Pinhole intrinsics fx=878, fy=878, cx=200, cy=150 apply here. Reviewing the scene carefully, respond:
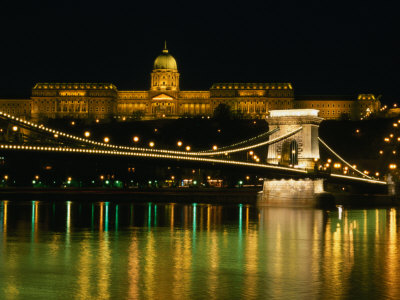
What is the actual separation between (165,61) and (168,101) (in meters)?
11.6

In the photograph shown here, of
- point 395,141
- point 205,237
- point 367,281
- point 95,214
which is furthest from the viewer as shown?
point 395,141

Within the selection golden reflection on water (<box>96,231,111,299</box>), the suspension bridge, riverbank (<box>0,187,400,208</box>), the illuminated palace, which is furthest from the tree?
golden reflection on water (<box>96,231,111,299</box>)

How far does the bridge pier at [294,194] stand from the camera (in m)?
55.6

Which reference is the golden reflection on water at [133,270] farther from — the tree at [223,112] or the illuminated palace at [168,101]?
the illuminated palace at [168,101]

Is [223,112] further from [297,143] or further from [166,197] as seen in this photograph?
[297,143]

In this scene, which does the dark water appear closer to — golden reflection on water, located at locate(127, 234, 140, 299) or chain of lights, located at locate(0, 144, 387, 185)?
golden reflection on water, located at locate(127, 234, 140, 299)

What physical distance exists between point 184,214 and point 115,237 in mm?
17081

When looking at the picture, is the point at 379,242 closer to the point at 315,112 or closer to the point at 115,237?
the point at 115,237

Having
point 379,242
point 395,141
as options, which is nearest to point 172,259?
point 379,242

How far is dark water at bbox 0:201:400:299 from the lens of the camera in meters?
17.8

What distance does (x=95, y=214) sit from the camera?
44688mm

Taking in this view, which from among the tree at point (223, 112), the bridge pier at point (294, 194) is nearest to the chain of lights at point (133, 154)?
the bridge pier at point (294, 194)

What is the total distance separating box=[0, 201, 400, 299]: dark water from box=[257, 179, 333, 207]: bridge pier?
16.2 m

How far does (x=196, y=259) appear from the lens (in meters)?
23.0
